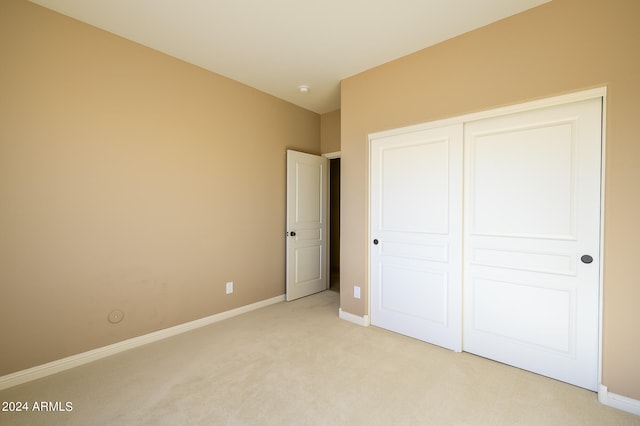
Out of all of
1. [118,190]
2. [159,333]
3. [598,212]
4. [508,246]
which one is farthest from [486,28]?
[159,333]

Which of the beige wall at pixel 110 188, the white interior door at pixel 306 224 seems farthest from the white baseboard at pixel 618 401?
the beige wall at pixel 110 188

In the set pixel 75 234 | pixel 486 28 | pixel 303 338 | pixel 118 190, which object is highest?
pixel 486 28

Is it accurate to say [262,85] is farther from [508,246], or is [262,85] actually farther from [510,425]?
[510,425]

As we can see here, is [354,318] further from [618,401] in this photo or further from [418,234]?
[618,401]

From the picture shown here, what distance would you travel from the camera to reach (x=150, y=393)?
77.6 inches

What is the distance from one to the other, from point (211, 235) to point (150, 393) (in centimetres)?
163

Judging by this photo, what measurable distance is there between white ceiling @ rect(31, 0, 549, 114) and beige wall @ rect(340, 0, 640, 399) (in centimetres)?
17

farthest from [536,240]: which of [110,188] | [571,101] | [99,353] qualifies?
[99,353]

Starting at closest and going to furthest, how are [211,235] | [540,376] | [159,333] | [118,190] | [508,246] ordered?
[540,376]
[508,246]
[118,190]
[159,333]
[211,235]

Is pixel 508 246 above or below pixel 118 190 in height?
below

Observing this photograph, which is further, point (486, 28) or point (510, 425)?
point (486, 28)

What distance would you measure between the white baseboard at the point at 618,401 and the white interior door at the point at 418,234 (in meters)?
0.91

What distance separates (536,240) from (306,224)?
275 cm

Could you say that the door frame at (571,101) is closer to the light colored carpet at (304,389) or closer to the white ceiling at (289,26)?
the light colored carpet at (304,389)
